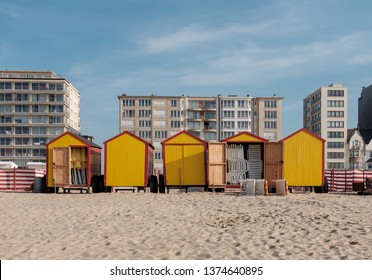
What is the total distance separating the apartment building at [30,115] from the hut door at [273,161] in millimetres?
79631

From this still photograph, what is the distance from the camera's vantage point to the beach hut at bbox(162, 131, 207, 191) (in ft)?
99.7

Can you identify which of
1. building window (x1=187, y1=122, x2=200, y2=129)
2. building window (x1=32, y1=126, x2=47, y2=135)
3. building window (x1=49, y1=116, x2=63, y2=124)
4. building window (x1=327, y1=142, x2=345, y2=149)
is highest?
building window (x1=49, y1=116, x2=63, y2=124)

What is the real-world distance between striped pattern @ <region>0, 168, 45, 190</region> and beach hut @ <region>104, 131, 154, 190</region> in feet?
29.1

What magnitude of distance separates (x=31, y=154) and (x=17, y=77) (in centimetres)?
1740

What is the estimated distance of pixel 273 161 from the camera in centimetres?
3027

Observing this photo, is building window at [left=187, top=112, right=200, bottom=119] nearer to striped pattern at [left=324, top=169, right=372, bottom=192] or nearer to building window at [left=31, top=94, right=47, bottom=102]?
building window at [left=31, top=94, right=47, bottom=102]

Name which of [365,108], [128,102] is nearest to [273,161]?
[128,102]

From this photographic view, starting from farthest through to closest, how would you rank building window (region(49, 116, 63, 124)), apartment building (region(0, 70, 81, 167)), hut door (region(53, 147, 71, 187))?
building window (region(49, 116, 63, 124)) < apartment building (region(0, 70, 81, 167)) < hut door (region(53, 147, 71, 187))

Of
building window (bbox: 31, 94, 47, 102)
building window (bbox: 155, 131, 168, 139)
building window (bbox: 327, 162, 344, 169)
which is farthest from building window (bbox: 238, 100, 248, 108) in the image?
building window (bbox: 31, 94, 47, 102)

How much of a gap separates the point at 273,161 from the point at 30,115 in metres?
83.3

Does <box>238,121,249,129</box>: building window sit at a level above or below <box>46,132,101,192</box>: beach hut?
above
